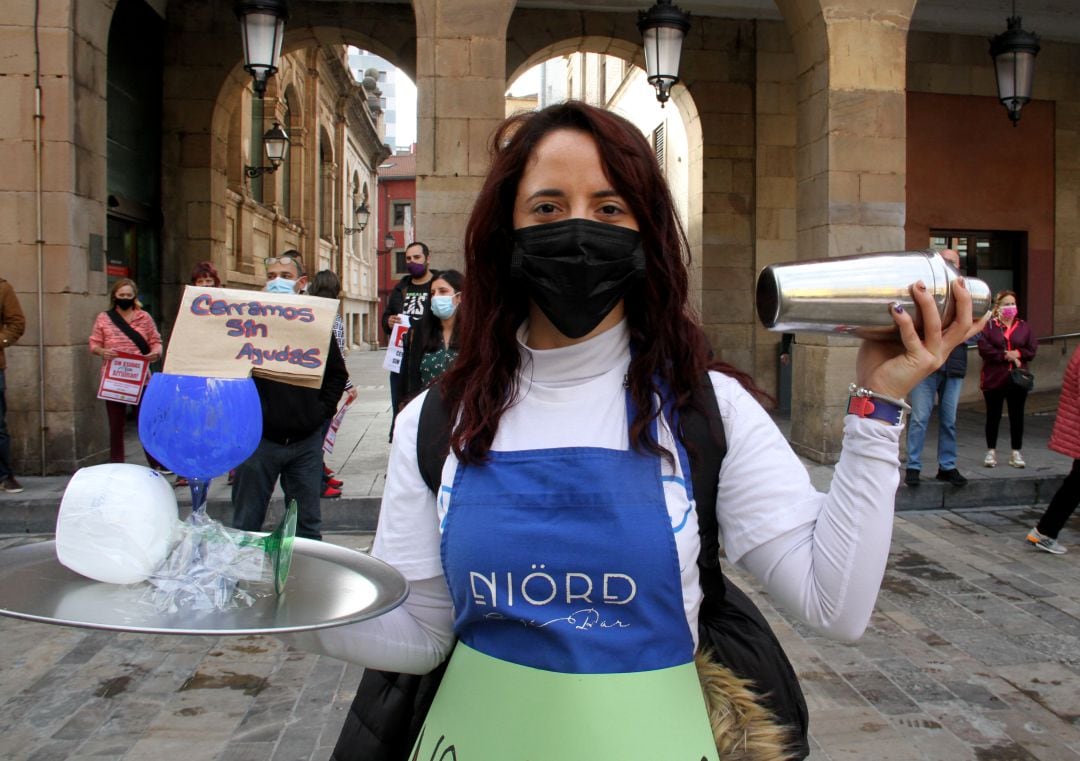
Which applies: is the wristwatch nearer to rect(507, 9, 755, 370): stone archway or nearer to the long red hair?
the long red hair

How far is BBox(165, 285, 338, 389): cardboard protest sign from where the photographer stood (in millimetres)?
1784

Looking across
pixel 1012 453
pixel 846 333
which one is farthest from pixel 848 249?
pixel 846 333

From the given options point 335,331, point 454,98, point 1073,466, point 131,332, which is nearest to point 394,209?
point 454,98

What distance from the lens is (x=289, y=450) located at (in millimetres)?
5191

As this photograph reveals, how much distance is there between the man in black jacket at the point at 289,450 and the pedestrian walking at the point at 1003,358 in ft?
21.3

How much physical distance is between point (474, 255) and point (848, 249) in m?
8.16

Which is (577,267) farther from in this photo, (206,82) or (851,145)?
(206,82)

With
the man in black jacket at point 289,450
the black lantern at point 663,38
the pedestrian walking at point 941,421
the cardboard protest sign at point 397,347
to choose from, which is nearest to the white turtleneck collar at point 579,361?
the man in black jacket at point 289,450

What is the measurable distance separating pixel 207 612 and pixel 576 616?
529mm

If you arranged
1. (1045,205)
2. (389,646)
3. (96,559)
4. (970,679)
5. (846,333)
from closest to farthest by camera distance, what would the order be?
(96,559), (846,333), (389,646), (970,679), (1045,205)

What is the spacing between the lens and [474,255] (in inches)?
65.7

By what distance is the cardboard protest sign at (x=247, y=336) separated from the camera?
1.78 metres

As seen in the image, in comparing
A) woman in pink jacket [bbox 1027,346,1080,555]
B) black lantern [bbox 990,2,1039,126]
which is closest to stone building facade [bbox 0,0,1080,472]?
black lantern [bbox 990,2,1039,126]

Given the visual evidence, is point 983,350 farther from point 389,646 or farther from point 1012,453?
point 389,646
